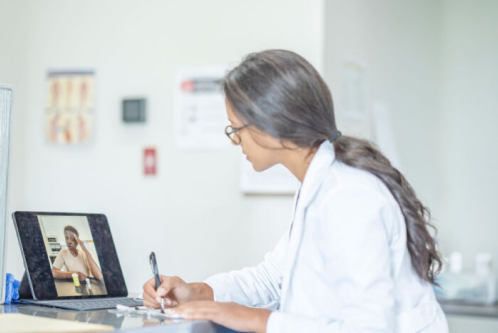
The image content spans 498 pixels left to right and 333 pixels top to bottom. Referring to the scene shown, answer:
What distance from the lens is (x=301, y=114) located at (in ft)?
4.13

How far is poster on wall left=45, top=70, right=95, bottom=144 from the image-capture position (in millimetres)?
2682

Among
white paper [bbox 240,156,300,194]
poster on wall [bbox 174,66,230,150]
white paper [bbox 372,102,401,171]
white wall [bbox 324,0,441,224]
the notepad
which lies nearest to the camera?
the notepad

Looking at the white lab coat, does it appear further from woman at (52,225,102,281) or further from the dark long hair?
woman at (52,225,102,281)

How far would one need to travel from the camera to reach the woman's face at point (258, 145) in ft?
4.26

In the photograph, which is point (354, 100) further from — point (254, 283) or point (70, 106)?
point (254, 283)

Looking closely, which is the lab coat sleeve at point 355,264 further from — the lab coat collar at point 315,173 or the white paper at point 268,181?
the white paper at point 268,181

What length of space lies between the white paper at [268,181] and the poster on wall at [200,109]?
5.7 inches

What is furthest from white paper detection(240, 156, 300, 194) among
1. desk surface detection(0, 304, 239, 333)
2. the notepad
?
the notepad

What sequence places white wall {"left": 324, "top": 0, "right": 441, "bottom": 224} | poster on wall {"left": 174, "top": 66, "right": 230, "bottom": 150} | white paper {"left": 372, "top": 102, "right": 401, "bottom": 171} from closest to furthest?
poster on wall {"left": 174, "top": 66, "right": 230, "bottom": 150} < white wall {"left": 324, "top": 0, "right": 441, "bottom": 224} < white paper {"left": 372, "top": 102, "right": 401, "bottom": 171}

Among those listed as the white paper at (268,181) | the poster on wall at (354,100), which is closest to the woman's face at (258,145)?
the white paper at (268,181)

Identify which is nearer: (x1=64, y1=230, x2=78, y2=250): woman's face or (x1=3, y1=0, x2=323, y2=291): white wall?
(x1=64, y1=230, x2=78, y2=250): woman's face

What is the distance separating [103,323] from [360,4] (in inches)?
78.1

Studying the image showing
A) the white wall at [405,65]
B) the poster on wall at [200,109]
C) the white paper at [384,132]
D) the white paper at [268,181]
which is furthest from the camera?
the white paper at [384,132]

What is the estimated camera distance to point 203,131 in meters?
2.54
